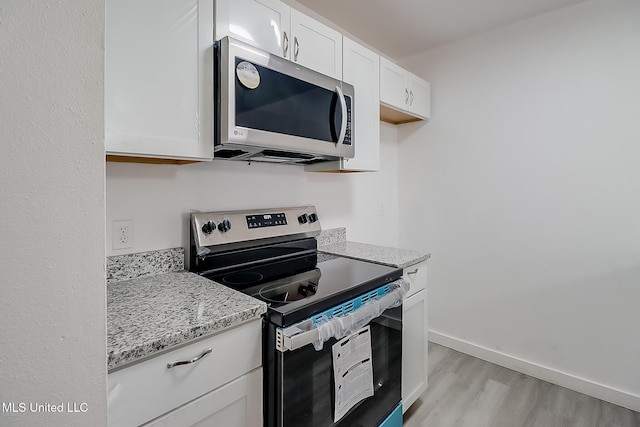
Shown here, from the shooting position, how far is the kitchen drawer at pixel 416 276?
1695 mm

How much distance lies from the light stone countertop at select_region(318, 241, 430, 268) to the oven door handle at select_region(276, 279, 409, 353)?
0.18 m

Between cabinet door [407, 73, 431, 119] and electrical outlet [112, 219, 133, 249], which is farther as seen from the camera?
cabinet door [407, 73, 431, 119]

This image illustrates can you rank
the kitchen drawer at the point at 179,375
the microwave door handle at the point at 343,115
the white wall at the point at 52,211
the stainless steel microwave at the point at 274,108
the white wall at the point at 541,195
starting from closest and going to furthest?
the white wall at the point at 52,211 < the kitchen drawer at the point at 179,375 < the stainless steel microwave at the point at 274,108 < the microwave door handle at the point at 343,115 < the white wall at the point at 541,195

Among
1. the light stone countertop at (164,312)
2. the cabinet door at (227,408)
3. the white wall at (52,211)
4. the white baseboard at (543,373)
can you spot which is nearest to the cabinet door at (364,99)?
the light stone countertop at (164,312)

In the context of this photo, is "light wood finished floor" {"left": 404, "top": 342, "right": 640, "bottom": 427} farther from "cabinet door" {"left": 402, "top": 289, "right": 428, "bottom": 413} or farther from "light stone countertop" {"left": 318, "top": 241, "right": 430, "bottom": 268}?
"light stone countertop" {"left": 318, "top": 241, "right": 430, "bottom": 268}

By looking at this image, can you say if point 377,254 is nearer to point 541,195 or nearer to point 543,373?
point 541,195

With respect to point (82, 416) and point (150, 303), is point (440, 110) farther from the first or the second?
point (82, 416)

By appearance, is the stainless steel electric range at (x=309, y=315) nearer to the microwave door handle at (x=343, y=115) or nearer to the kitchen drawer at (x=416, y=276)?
the kitchen drawer at (x=416, y=276)

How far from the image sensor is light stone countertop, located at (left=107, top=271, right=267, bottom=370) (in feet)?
2.52

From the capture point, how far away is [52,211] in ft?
1.49

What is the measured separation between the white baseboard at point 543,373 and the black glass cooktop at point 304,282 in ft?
4.73

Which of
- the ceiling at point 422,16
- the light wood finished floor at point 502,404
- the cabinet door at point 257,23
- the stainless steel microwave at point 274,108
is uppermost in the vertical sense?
the ceiling at point 422,16

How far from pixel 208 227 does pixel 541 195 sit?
2.12 meters

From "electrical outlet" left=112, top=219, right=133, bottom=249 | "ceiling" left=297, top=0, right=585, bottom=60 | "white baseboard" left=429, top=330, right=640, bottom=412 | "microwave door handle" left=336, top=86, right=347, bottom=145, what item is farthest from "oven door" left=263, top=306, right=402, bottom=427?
"ceiling" left=297, top=0, right=585, bottom=60
